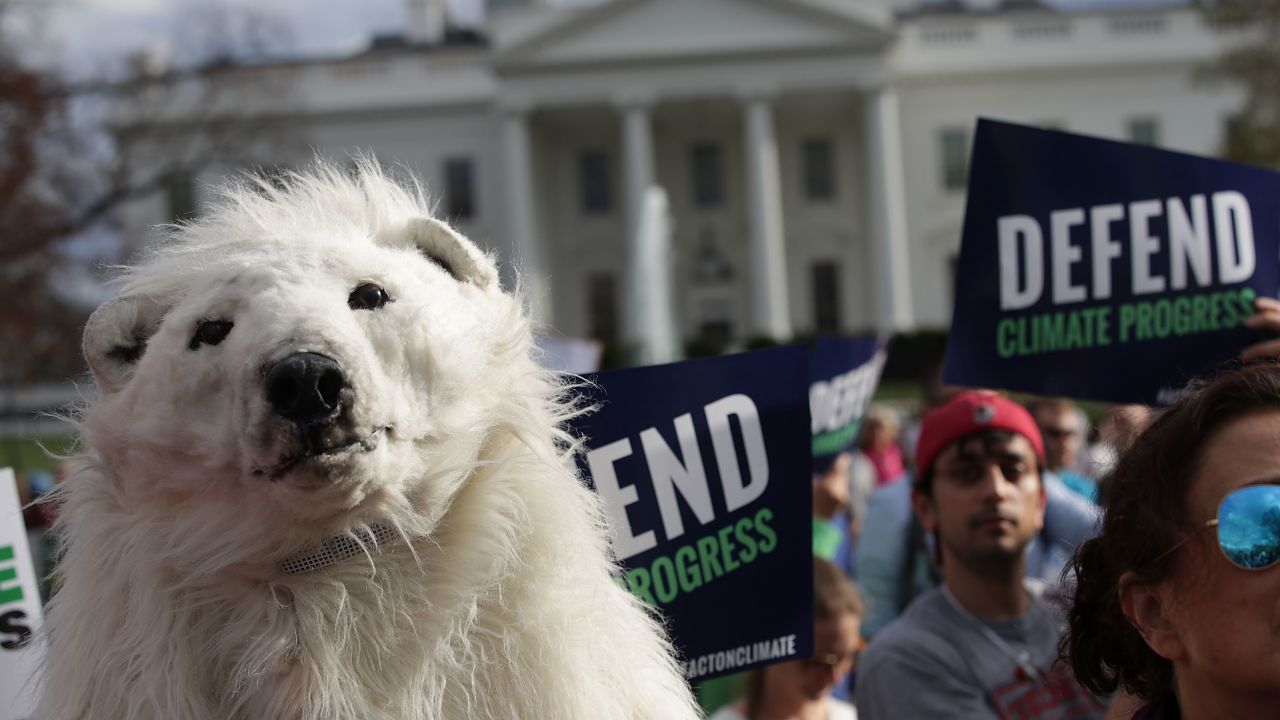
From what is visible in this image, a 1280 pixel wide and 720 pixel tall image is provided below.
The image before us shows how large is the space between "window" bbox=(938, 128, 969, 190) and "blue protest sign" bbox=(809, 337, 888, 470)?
1697 inches

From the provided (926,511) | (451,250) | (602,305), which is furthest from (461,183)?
(451,250)

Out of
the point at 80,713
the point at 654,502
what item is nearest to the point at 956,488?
the point at 654,502

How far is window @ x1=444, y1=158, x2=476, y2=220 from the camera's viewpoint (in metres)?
47.8

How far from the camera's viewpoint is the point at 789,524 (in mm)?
2746

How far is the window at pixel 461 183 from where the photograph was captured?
47781 millimetres

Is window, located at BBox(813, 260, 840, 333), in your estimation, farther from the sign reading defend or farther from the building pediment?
the sign reading defend

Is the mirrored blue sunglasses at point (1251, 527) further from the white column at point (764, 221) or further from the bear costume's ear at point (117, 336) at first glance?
the white column at point (764, 221)

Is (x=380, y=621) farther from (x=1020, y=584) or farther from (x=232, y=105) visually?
(x=232, y=105)

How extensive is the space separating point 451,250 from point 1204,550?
1.22m

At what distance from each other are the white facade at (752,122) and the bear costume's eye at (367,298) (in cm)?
4027

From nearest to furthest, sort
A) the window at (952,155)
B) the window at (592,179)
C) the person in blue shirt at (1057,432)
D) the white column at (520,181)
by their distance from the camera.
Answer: the person in blue shirt at (1057,432) < the white column at (520,181) < the window at (952,155) < the window at (592,179)

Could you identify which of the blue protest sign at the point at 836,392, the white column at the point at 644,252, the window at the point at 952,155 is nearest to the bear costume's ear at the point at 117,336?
the blue protest sign at the point at 836,392

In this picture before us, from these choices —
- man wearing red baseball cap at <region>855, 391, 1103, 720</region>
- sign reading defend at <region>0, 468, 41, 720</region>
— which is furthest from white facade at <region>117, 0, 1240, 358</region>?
sign reading defend at <region>0, 468, 41, 720</region>

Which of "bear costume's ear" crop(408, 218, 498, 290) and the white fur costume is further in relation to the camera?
"bear costume's ear" crop(408, 218, 498, 290)
